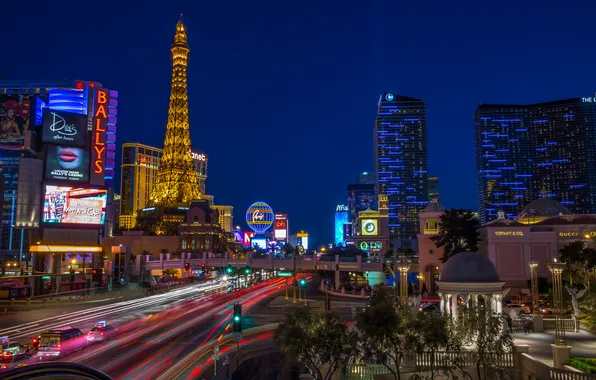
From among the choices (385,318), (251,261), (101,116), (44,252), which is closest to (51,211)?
(44,252)

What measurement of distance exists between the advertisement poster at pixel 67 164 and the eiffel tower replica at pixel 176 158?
203ft

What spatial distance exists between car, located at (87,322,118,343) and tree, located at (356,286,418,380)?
77.0 feet

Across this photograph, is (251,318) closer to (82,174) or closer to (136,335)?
(136,335)

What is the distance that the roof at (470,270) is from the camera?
2661cm

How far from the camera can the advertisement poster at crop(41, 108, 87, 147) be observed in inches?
3022

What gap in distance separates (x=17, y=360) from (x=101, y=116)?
65312 mm

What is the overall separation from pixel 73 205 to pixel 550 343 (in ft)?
229

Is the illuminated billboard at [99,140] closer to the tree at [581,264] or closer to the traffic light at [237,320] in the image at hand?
the traffic light at [237,320]

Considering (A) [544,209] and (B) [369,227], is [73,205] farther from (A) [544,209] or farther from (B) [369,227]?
(B) [369,227]

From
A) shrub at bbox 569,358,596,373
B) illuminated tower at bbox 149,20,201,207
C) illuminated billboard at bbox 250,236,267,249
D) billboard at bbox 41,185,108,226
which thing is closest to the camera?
shrub at bbox 569,358,596,373

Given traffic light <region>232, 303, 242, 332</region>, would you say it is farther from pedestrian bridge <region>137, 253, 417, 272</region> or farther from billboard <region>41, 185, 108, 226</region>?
billboard <region>41, 185, 108, 226</region>

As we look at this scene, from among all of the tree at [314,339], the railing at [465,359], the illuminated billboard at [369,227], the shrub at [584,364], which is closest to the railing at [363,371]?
the railing at [465,359]

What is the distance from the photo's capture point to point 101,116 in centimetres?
8694

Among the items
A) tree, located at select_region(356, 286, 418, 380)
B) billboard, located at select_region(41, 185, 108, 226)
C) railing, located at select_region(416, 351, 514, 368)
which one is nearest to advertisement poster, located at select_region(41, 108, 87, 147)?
billboard, located at select_region(41, 185, 108, 226)
